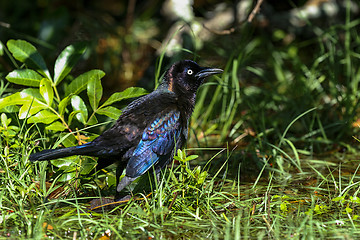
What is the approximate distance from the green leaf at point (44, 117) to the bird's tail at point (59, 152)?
53 centimetres

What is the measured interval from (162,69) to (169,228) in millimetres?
2276

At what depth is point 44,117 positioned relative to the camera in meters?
3.57

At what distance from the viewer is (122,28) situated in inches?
287

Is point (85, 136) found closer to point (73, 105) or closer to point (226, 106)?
point (73, 105)

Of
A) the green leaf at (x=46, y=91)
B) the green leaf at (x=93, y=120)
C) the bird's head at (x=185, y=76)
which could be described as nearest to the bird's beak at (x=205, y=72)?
the bird's head at (x=185, y=76)

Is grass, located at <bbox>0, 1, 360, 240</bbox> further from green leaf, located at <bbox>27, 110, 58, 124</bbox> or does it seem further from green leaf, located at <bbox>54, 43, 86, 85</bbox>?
green leaf, located at <bbox>54, 43, 86, 85</bbox>

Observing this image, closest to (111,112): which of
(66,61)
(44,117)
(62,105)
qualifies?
(62,105)

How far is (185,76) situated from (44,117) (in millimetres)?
1099

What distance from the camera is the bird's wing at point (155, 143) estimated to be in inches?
127

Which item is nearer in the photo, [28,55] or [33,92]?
[33,92]

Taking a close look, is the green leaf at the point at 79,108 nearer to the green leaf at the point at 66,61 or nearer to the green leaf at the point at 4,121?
the green leaf at the point at 66,61

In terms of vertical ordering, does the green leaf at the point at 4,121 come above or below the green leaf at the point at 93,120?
above

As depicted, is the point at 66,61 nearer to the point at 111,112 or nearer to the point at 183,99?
the point at 111,112

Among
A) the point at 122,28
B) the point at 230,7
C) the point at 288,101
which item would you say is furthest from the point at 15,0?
the point at 288,101
